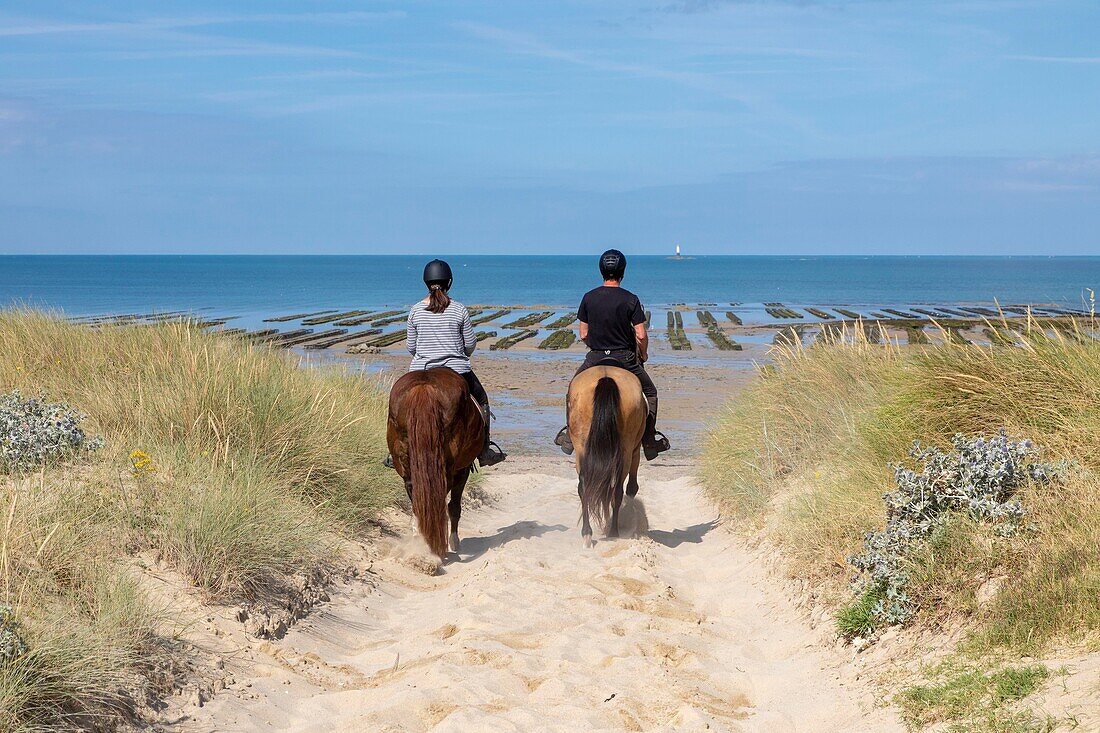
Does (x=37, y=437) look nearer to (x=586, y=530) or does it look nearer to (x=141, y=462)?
(x=141, y=462)

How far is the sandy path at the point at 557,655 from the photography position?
5.17 metres

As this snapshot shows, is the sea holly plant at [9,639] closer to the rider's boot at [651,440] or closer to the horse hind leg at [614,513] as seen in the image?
the horse hind leg at [614,513]

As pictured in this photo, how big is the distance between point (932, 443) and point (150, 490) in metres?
5.48

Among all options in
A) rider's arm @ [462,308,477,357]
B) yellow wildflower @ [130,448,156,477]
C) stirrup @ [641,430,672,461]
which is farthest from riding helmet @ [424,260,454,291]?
yellow wildflower @ [130,448,156,477]

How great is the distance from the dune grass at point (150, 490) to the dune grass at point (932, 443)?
3.64 meters

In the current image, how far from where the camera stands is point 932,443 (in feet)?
24.0

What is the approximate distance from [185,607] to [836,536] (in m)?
4.27

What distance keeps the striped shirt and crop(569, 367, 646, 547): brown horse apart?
3.71 feet

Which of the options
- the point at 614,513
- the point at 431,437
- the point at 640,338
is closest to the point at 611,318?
the point at 640,338

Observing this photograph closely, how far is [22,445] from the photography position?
7348 mm

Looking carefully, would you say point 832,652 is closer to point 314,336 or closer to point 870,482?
point 870,482

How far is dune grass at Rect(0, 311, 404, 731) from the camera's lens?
189 inches

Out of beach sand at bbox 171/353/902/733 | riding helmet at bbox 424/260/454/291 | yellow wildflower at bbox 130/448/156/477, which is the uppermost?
riding helmet at bbox 424/260/454/291

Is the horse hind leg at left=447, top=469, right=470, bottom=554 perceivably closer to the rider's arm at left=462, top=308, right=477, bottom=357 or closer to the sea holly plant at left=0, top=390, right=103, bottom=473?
the rider's arm at left=462, top=308, right=477, bottom=357
